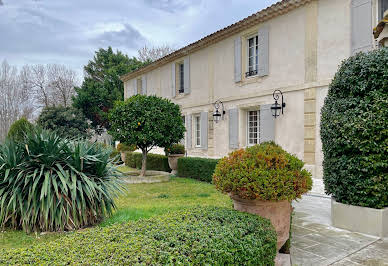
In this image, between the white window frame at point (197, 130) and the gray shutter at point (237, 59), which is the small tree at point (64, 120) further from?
the gray shutter at point (237, 59)

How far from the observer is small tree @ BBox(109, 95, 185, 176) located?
29.8ft

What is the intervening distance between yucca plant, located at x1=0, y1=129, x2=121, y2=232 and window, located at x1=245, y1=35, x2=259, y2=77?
7455mm

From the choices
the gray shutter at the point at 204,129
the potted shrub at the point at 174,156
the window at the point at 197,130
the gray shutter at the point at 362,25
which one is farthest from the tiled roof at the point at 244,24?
the potted shrub at the point at 174,156

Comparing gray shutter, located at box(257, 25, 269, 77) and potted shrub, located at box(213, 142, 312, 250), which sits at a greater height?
gray shutter, located at box(257, 25, 269, 77)

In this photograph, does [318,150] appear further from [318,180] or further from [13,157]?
[13,157]

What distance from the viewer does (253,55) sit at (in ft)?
34.0

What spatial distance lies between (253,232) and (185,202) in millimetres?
3921

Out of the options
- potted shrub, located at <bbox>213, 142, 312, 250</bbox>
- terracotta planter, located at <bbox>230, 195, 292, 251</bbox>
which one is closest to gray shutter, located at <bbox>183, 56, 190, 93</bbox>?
potted shrub, located at <bbox>213, 142, 312, 250</bbox>

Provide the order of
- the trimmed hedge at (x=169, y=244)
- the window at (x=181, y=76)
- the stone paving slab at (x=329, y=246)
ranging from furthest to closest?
the window at (x=181, y=76)
the stone paving slab at (x=329, y=246)
the trimmed hedge at (x=169, y=244)

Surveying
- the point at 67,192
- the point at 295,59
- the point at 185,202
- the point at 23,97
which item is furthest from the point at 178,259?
the point at 23,97

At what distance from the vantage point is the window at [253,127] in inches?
404

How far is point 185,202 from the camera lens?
20.2ft

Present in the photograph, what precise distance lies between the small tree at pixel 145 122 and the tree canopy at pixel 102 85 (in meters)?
15.2

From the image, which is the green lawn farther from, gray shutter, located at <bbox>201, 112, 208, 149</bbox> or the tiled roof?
the tiled roof
